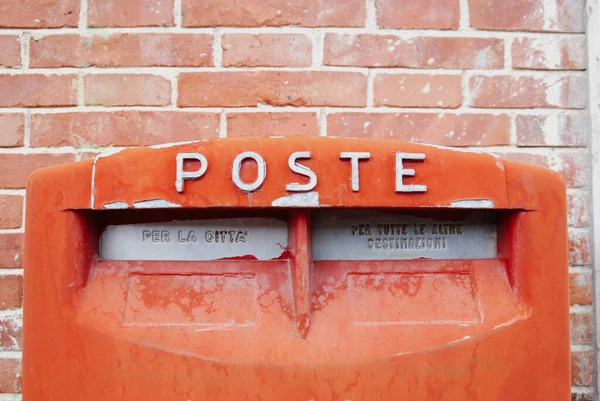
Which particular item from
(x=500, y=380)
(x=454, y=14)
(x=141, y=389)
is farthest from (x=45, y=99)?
(x=500, y=380)

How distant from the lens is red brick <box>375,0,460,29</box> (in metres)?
1.44

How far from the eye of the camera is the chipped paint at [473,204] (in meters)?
0.87

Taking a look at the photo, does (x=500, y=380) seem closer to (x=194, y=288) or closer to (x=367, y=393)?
(x=367, y=393)

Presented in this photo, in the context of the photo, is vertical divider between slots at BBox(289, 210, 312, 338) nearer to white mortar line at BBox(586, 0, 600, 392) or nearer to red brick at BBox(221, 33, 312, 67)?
red brick at BBox(221, 33, 312, 67)

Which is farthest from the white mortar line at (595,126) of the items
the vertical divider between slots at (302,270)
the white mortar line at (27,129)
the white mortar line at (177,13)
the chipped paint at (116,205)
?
the white mortar line at (27,129)

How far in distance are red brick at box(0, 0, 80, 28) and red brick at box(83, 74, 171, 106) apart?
175mm

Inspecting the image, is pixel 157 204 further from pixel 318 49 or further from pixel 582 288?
pixel 582 288

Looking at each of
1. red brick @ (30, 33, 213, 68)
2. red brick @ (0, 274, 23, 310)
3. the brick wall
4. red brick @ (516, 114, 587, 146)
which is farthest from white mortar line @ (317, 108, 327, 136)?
red brick @ (0, 274, 23, 310)

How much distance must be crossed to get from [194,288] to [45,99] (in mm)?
858

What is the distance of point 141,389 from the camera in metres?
0.84

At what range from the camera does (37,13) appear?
1.43 m

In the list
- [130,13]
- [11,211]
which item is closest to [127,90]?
[130,13]

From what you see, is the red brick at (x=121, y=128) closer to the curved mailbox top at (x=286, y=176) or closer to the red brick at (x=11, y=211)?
the red brick at (x=11, y=211)

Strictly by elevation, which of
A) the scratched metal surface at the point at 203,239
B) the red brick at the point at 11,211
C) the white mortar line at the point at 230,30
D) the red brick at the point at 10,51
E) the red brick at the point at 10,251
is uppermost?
the white mortar line at the point at 230,30
